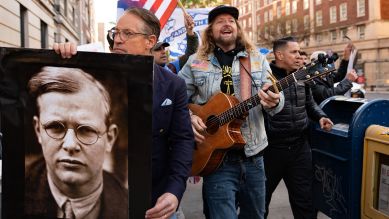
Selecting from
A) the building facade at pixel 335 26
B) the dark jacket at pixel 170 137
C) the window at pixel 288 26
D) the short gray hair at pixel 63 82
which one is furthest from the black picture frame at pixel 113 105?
the window at pixel 288 26

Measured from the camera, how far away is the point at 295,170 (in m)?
4.16

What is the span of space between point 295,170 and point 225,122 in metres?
1.41

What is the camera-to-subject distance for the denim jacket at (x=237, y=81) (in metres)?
3.16

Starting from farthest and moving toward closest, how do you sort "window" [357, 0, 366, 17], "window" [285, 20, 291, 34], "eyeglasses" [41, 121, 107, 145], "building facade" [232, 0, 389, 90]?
"window" [285, 20, 291, 34] < "window" [357, 0, 366, 17] < "building facade" [232, 0, 389, 90] < "eyeglasses" [41, 121, 107, 145]

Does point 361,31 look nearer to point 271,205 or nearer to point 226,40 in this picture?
point 271,205

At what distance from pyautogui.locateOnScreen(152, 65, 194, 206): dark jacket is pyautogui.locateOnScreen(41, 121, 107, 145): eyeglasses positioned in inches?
15.3

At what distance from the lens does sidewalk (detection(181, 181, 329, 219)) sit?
16.8 ft

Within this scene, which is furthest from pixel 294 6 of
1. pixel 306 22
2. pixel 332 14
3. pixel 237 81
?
pixel 237 81

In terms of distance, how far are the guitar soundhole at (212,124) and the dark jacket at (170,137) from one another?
104 cm

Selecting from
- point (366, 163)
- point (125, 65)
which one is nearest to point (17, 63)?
point (125, 65)

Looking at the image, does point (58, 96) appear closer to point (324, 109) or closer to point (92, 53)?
point (92, 53)

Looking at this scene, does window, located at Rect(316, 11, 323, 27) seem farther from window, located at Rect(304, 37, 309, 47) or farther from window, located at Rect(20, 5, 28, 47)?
window, located at Rect(20, 5, 28, 47)

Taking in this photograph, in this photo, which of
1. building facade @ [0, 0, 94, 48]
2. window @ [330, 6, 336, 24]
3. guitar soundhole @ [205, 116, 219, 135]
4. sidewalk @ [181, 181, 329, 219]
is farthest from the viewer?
window @ [330, 6, 336, 24]

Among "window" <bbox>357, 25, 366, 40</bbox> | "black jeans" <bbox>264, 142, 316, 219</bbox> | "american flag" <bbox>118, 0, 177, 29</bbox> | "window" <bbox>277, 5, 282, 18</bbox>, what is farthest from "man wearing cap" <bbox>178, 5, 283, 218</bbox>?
"window" <bbox>277, 5, 282, 18</bbox>
